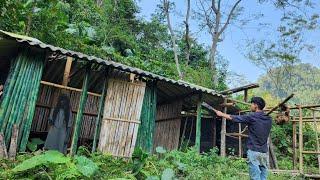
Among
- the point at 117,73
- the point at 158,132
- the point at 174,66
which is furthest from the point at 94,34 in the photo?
the point at 117,73

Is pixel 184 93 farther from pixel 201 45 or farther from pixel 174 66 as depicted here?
pixel 201 45

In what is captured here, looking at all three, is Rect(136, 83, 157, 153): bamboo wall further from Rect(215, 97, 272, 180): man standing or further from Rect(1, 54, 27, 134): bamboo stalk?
Rect(215, 97, 272, 180): man standing

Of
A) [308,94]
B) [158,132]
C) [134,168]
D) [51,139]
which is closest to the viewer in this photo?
[134,168]

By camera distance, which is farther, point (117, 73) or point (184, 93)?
point (184, 93)

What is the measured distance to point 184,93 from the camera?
11.4 m

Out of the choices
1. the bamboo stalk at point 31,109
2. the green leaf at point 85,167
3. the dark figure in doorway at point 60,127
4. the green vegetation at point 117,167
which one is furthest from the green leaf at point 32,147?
the green leaf at point 85,167

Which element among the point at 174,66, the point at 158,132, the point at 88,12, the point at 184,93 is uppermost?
the point at 88,12

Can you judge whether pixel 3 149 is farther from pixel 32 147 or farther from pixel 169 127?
pixel 169 127

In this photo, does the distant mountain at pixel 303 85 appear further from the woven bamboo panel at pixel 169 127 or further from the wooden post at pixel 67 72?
the wooden post at pixel 67 72

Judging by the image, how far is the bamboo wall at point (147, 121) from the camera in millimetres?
9633

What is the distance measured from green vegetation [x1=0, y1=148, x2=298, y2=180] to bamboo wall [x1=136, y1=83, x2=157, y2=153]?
56cm

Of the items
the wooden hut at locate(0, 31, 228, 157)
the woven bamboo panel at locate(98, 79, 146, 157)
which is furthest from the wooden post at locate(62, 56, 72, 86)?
the woven bamboo panel at locate(98, 79, 146, 157)

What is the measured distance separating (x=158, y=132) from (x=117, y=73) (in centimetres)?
361

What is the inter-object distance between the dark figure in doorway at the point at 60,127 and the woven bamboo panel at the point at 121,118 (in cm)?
88
